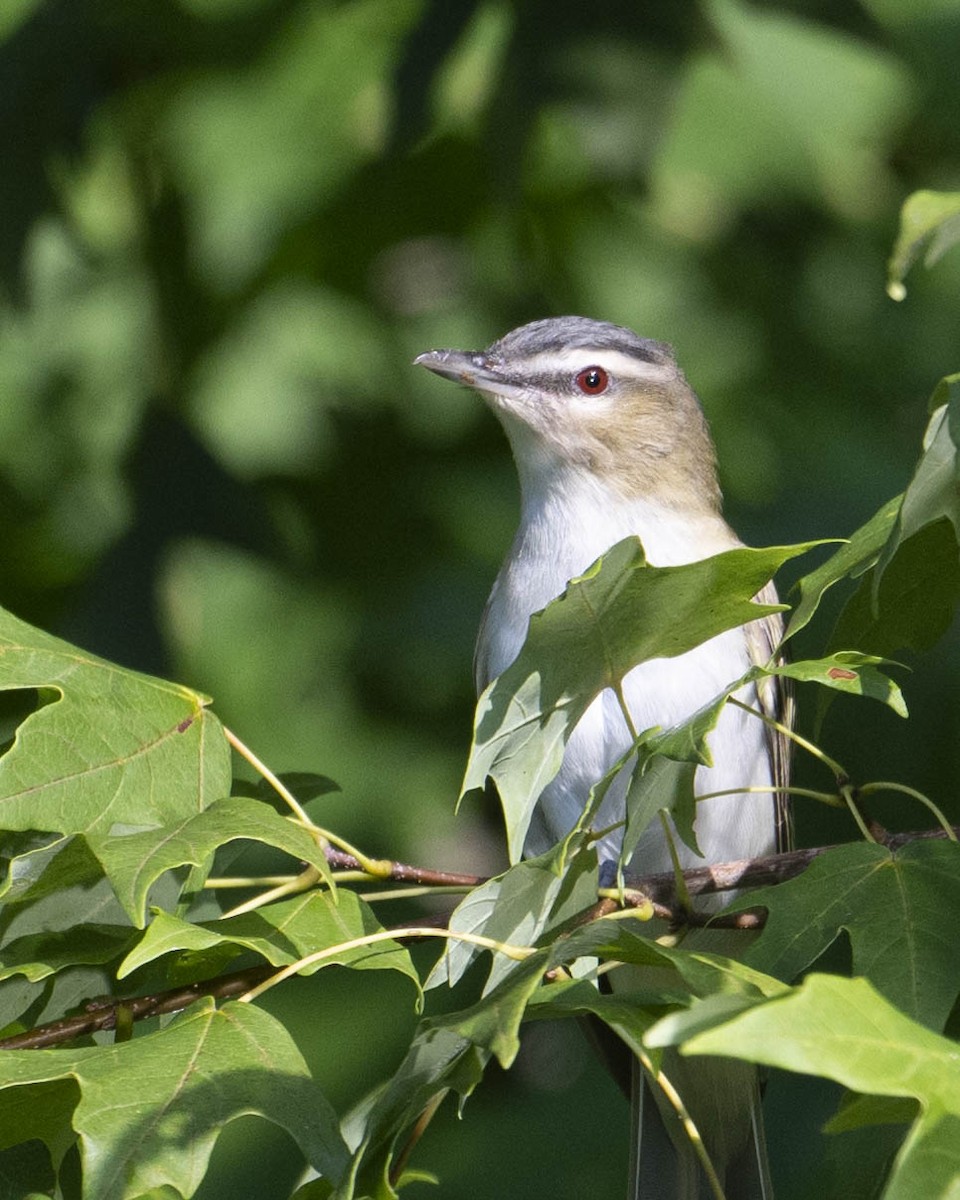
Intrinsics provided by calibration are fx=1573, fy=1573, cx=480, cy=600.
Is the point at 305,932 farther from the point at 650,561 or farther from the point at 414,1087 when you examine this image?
the point at 650,561

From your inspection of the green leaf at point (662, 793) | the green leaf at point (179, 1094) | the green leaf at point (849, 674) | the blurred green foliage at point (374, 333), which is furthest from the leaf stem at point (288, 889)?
the blurred green foliage at point (374, 333)

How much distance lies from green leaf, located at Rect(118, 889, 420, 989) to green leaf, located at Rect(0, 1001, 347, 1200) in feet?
0.35

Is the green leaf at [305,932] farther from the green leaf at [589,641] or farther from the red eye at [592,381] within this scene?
the red eye at [592,381]

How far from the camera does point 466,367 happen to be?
4.25 m

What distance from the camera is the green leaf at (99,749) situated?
2.34 m

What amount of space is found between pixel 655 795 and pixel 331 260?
3.83 metres

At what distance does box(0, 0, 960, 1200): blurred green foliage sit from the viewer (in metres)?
5.16

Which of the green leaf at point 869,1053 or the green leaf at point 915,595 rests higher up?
the green leaf at point 869,1053

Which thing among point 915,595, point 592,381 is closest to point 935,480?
point 915,595

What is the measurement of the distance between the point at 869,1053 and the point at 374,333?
4.64 metres

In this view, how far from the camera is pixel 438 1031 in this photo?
79.6 inches

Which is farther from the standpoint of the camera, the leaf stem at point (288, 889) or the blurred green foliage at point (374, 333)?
the blurred green foliage at point (374, 333)

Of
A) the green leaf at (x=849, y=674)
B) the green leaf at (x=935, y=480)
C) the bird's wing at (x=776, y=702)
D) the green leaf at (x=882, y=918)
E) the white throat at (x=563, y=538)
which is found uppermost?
the green leaf at (x=935, y=480)

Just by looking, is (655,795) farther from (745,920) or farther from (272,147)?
Answer: (272,147)
